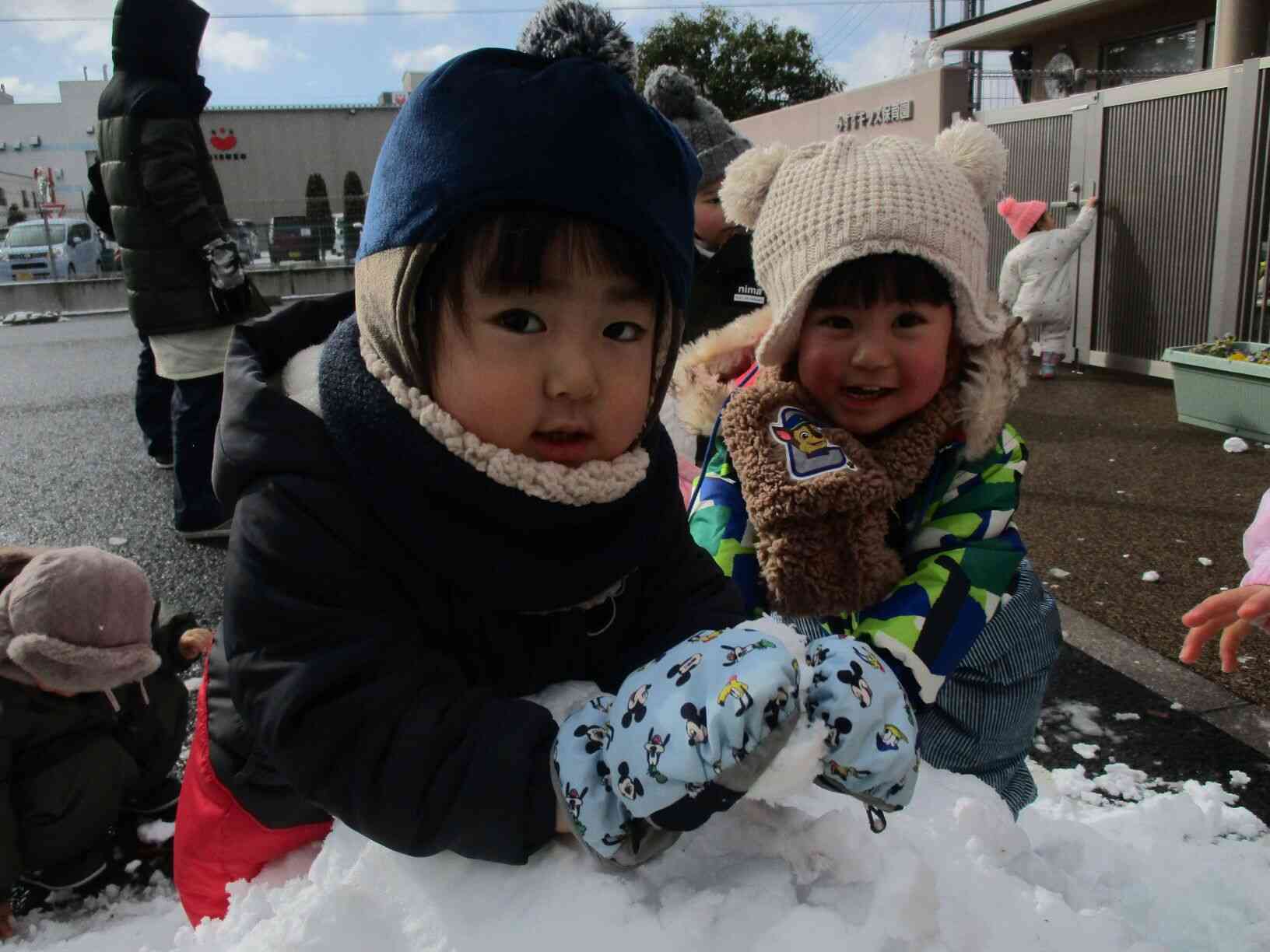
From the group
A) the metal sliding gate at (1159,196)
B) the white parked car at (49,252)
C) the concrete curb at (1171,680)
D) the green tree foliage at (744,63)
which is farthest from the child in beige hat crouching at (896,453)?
the green tree foliage at (744,63)

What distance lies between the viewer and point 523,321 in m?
1.01

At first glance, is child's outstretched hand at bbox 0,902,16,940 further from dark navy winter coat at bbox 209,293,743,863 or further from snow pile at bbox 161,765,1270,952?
dark navy winter coat at bbox 209,293,743,863

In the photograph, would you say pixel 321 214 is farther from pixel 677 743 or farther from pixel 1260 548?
pixel 677 743

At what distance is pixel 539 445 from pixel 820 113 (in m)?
13.0

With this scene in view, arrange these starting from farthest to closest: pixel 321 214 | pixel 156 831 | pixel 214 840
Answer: pixel 321 214
pixel 156 831
pixel 214 840

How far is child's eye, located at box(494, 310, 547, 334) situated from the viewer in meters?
1.01

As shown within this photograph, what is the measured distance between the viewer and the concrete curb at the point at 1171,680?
2730mm

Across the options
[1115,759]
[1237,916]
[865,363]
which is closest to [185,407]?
[865,363]

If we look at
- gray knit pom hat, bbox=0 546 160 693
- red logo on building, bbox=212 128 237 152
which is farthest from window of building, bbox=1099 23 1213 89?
red logo on building, bbox=212 128 237 152

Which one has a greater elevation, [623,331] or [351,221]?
[351,221]

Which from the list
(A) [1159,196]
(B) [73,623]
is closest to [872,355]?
(B) [73,623]

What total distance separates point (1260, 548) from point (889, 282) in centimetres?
91

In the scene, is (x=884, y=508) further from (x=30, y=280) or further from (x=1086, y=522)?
(x=30, y=280)

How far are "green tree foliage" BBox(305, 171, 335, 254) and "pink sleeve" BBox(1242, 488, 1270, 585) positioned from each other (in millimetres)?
18676
